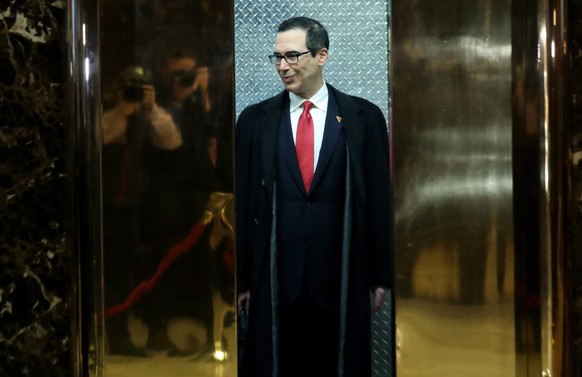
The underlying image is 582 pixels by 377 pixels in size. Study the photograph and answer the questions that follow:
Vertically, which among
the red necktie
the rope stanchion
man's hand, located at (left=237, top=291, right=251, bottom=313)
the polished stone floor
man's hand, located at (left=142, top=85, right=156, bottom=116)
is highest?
man's hand, located at (left=142, top=85, right=156, bottom=116)

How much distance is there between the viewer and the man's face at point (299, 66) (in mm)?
2641

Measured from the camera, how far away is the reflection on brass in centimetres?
242

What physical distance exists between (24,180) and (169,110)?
481 millimetres

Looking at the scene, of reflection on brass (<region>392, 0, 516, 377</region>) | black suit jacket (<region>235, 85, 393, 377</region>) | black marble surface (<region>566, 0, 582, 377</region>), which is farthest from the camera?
black suit jacket (<region>235, 85, 393, 377</region>)

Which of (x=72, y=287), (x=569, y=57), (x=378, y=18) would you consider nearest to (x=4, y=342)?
(x=72, y=287)

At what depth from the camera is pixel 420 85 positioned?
7.98 feet

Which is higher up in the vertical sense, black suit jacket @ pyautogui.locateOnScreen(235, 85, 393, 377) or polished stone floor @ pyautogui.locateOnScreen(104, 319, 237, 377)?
black suit jacket @ pyautogui.locateOnScreen(235, 85, 393, 377)

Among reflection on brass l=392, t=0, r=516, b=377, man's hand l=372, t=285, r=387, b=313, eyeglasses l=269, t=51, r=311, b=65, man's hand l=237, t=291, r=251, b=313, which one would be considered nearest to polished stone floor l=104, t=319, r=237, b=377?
man's hand l=237, t=291, r=251, b=313

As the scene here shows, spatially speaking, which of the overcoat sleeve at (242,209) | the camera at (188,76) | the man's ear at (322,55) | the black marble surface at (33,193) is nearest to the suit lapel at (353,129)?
the man's ear at (322,55)

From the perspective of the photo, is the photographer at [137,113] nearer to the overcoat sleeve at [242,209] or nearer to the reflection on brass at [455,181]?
the overcoat sleeve at [242,209]

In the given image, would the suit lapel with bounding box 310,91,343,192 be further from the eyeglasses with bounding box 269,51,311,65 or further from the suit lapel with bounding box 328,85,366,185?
the eyeglasses with bounding box 269,51,311,65

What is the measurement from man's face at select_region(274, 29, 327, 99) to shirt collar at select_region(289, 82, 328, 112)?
0.6 inches

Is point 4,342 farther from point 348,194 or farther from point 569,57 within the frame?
point 569,57

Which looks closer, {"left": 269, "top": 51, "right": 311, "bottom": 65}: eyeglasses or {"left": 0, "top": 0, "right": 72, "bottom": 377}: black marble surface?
{"left": 0, "top": 0, "right": 72, "bottom": 377}: black marble surface
